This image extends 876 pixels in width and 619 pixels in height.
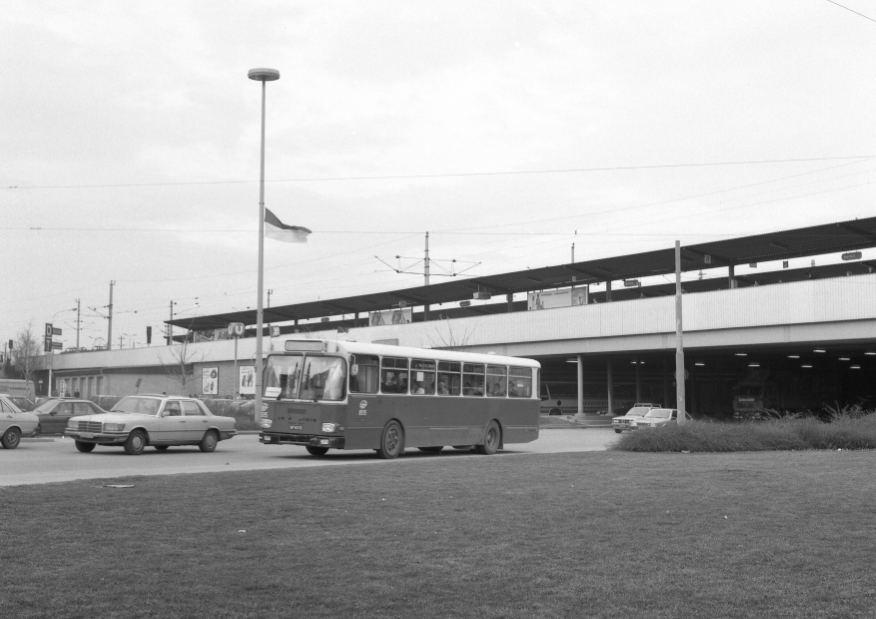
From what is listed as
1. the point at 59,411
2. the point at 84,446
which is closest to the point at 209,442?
the point at 84,446

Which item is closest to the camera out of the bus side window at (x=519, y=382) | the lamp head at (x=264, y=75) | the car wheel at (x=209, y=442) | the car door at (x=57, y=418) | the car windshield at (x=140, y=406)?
the car windshield at (x=140, y=406)

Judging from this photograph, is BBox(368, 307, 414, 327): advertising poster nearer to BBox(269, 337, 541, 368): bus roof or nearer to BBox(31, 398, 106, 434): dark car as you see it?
BBox(31, 398, 106, 434): dark car

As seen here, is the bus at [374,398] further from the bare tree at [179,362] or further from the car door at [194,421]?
the bare tree at [179,362]

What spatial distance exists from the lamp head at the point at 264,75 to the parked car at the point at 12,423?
1439 centimetres

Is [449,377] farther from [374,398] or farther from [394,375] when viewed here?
[374,398]

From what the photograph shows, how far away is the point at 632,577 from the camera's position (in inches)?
302

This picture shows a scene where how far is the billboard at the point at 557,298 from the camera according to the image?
60.9 meters

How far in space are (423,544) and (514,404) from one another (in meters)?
20.4

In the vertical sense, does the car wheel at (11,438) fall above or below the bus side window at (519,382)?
below

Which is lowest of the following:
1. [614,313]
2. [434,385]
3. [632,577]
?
[632,577]

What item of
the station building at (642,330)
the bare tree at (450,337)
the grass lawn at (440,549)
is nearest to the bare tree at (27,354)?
the station building at (642,330)

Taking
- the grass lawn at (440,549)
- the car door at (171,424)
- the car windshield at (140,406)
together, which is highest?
the car windshield at (140,406)

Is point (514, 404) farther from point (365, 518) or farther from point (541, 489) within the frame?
point (365, 518)

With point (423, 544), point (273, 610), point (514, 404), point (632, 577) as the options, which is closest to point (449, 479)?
point (423, 544)
